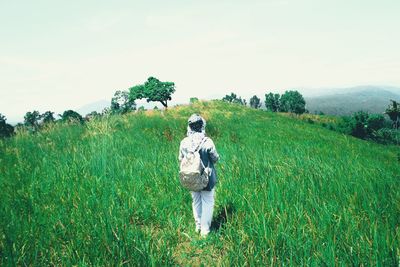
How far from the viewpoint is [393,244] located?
2756 mm

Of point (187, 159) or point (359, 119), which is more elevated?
point (187, 159)

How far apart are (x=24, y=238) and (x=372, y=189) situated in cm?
449

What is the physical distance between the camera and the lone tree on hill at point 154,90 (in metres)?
63.3

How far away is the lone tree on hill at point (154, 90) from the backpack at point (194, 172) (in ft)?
198

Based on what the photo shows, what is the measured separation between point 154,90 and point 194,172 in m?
61.1

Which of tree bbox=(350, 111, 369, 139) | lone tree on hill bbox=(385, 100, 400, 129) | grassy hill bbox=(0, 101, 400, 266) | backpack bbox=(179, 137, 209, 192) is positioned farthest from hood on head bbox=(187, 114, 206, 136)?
lone tree on hill bbox=(385, 100, 400, 129)

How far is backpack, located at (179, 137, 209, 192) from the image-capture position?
149 inches

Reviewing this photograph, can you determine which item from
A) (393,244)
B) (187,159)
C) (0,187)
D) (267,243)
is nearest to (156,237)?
(187,159)

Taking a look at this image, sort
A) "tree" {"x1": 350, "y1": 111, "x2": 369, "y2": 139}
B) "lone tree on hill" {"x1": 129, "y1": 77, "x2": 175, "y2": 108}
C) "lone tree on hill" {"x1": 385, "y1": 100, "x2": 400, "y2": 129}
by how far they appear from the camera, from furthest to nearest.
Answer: "lone tree on hill" {"x1": 129, "y1": 77, "x2": 175, "y2": 108} → "tree" {"x1": 350, "y1": 111, "x2": 369, "y2": 139} → "lone tree on hill" {"x1": 385, "y1": 100, "x2": 400, "y2": 129}

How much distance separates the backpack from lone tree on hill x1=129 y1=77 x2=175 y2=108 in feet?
198

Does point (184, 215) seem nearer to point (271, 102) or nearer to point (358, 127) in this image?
point (358, 127)

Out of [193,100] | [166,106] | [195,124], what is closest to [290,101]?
[166,106]

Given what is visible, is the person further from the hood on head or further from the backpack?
the backpack

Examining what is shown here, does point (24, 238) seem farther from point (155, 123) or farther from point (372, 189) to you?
point (155, 123)
